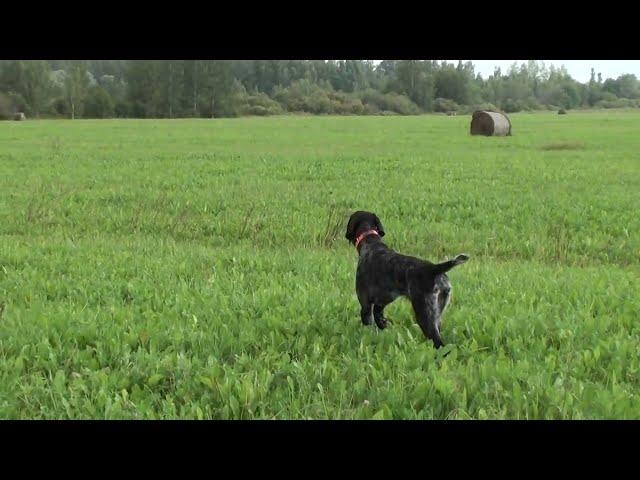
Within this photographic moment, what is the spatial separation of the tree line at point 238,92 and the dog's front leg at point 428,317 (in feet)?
207

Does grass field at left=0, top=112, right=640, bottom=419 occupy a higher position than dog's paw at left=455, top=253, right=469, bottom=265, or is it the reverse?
dog's paw at left=455, top=253, right=469, bottom=265

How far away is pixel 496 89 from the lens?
127625mm

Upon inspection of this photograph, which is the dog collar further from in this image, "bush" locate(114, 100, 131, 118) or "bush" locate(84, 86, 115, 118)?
"bush" locate(114, 100, 131, 118)

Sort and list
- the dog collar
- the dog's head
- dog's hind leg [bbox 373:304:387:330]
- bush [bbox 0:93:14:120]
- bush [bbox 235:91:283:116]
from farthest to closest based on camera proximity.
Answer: bush [bbox 235:91:283:116] → bush [bbox 0:93:14:120] → the dog's head → the dog collar → dog's hind leg [bbox 373:304:387:330]

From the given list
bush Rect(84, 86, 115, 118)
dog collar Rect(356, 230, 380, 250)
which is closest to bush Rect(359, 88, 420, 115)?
bush Rect(84, 86, 115, 118)

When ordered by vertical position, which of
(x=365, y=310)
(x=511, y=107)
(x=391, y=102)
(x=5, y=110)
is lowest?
(x=365, y=310)

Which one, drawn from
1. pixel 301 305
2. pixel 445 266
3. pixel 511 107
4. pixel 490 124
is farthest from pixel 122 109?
pixel 445 266

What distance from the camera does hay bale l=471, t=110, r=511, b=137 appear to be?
1362 inches

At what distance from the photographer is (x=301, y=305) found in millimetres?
5559

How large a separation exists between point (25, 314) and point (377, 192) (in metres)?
9.36

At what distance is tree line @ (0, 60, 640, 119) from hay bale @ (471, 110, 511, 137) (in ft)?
120

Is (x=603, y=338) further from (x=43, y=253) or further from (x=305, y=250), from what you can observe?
(x=43, y=253)

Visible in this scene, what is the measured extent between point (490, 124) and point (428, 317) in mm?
32606

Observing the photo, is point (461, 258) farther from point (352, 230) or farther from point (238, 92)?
point (238, 92)
